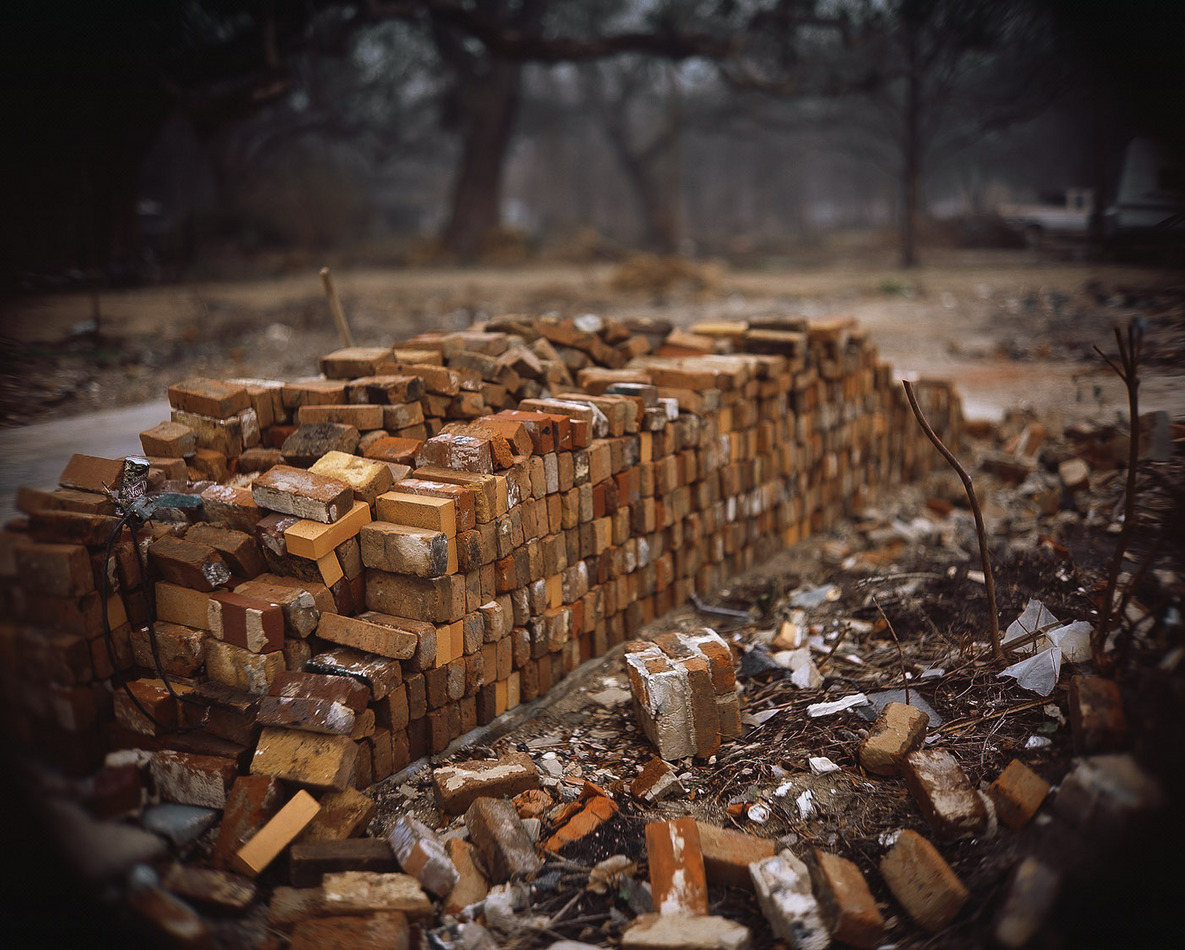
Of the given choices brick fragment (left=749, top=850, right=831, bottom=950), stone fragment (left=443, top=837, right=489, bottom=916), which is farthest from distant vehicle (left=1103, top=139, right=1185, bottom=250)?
stone fragment (left=443, top=837, right=489, bottom=916)

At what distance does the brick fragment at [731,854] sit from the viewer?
2.82 m

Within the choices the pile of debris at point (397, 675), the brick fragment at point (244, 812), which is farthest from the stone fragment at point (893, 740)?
the brick fragment at point (244, 812)

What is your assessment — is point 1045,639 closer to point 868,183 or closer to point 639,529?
point 639,529

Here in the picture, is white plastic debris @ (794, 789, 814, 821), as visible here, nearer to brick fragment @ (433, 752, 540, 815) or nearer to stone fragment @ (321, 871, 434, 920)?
brick fragment @ (433, 752, 540, 815)

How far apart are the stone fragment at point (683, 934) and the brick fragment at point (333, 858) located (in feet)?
2.90

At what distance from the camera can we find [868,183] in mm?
47531

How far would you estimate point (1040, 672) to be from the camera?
140 inches

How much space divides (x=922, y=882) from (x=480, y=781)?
1.60m

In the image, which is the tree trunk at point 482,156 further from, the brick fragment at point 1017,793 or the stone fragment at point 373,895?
the brick fragment at point 1017,793

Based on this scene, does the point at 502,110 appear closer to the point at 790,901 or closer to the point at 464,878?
the point at 464,878

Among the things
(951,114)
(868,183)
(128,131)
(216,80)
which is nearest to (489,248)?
(216,80)

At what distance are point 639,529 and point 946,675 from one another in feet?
5.61

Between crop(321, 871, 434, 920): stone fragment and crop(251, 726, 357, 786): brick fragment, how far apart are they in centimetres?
30

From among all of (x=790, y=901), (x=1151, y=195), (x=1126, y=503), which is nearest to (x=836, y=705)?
(x=790, y=901)
